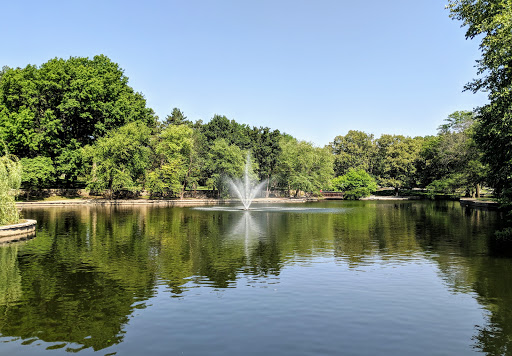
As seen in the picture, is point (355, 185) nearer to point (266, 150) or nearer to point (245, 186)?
point (266, 150)

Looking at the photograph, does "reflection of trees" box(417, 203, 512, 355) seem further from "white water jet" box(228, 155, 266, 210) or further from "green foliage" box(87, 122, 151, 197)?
"white water jet" box(228, 155, 266, 210)

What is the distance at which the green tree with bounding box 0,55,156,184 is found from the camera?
210 feet

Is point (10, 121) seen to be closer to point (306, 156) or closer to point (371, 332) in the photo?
point (306, 156)

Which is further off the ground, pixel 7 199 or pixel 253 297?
pixel 7 199

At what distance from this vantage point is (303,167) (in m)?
87.6

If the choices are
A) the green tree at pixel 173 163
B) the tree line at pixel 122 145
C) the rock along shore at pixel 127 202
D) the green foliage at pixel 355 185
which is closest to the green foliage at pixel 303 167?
the tree line at pixel 122 145

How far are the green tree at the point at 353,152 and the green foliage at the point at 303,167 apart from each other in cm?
3373

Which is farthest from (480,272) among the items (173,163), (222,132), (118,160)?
(222,132)

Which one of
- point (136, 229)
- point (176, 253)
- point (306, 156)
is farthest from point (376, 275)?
point (306, 156)

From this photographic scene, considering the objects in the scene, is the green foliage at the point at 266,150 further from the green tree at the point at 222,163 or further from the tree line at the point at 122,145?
the green tree at the point at 222,163

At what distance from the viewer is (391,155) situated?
121688 millimetres

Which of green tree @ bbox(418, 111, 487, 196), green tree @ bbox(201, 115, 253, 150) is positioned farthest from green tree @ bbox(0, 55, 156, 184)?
green tree @ bbox(418, 111, 487, 196)

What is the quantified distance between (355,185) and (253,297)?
92.5 metres

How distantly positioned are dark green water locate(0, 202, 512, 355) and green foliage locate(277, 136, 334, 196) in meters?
60.1
